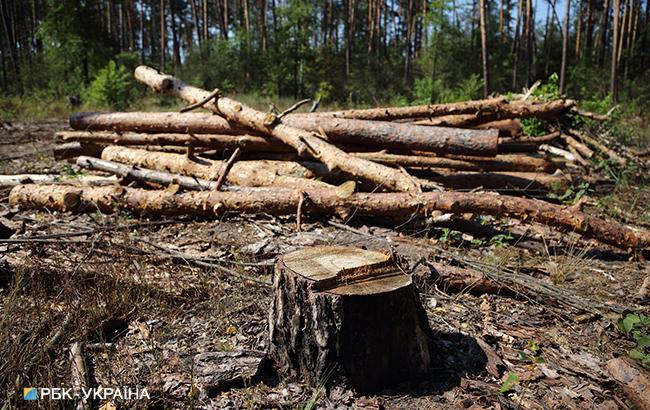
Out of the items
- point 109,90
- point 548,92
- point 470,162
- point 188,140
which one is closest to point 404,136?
point 470,162

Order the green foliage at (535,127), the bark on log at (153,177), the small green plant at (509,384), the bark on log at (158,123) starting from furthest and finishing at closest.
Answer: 1. the green foliage at (535,127)
2. the bark on log at (158,123)
3. the bark on log at (153,177)
4. the small green plant at (509,384)

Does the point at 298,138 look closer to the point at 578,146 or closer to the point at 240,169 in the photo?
the point at 240,169

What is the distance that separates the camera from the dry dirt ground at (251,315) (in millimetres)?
2189

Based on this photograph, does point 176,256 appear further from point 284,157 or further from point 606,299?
point 606,299

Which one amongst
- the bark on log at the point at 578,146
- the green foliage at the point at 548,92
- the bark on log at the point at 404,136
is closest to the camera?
the bark on log at the point at 404,136

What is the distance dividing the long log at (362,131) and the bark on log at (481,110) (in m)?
0.56

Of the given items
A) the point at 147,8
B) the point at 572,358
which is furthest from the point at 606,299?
the point at 147,8

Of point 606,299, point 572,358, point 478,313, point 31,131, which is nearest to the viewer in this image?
point 572,358

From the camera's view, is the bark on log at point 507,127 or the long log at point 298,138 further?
the bark on log at point 507,127

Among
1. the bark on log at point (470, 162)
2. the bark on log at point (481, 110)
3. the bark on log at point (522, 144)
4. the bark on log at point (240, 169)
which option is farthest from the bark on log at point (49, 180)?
the bark on log at point (522, 144)

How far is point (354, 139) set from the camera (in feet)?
18.5

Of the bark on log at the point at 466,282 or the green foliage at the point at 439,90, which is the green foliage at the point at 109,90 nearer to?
the green foliage at the point at 439,90

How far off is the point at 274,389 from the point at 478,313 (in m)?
1.60

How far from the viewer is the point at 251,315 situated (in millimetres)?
2896
